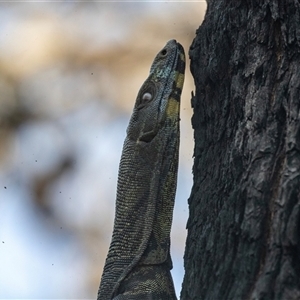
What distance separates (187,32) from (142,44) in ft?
2.06

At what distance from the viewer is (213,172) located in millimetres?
3428

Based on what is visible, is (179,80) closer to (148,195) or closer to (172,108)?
(172,108)

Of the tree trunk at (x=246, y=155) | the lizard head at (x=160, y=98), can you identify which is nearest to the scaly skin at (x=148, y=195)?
the lizard head at (x=160, y=98)

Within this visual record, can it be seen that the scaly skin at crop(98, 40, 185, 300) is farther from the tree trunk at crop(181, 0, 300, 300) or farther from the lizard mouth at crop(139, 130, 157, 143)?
the tree trunk at crop(181, 0, 300, 300)

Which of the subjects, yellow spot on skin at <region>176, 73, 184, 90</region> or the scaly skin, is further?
yellow spot on skin at <region>176, 73, 184, 90</region>

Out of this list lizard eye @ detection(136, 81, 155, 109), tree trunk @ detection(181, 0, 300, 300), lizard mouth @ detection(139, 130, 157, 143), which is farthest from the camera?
lizard eye @ detection(136, 81, 155, 109)

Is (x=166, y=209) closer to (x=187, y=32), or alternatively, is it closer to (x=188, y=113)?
(x=188, y=113)

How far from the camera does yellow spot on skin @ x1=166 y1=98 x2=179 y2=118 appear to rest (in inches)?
161

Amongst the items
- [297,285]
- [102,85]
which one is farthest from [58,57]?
[297,285]

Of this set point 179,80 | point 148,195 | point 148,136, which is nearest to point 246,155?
point 148,195

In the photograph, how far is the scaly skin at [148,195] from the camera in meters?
3.72

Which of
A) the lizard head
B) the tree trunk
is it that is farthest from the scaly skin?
the tree trunk

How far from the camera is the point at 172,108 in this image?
4094 millimetres

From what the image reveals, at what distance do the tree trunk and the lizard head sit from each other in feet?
0.94
